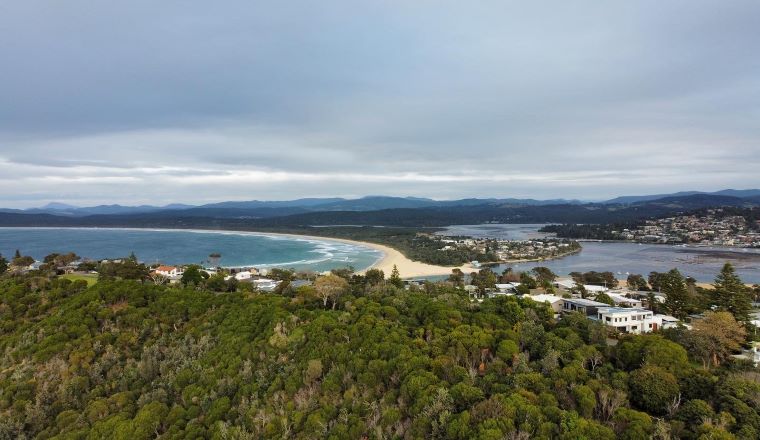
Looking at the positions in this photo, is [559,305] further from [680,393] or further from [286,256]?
[286,256]

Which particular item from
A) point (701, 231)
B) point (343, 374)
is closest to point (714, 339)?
point (343, 374)

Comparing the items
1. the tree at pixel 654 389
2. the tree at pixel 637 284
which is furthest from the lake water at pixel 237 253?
the tree at pixel 654 389

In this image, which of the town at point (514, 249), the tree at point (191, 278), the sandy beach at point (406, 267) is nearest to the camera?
the tree at point (191, 278)

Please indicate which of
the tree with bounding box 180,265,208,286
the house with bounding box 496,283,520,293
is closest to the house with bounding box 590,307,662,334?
the house with bounding box 496,283,520,293

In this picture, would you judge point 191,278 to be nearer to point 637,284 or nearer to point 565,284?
point 565,284

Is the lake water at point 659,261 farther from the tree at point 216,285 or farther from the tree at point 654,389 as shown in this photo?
the tree at point 654,389

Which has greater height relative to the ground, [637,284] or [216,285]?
[216,285]

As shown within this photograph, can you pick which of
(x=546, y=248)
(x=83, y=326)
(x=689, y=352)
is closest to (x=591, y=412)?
(x=689, y=352)
